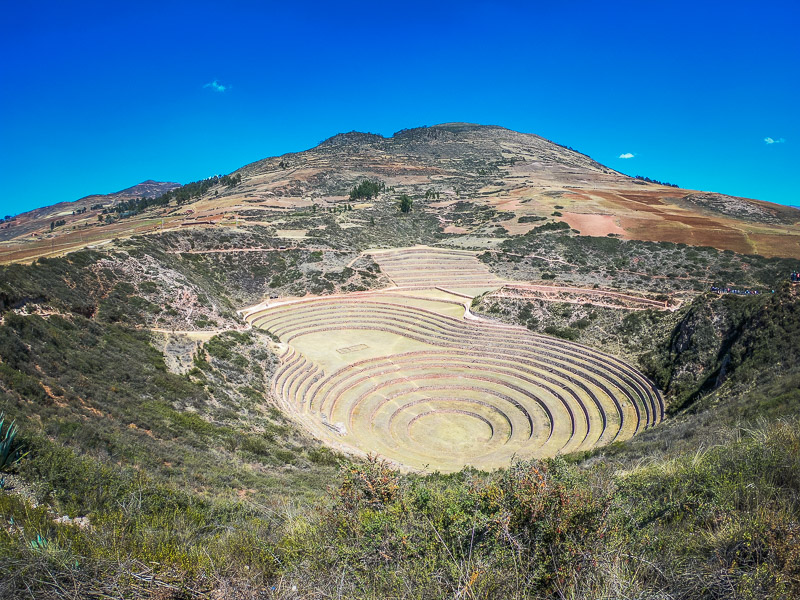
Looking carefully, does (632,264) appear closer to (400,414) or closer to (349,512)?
(400,414)

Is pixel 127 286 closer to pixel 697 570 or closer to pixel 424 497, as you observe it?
pixel 424 497

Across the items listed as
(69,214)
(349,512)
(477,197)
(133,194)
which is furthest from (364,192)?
(133,194)

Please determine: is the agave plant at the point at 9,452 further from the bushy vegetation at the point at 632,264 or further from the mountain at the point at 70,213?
the mountain at the point at 70,213

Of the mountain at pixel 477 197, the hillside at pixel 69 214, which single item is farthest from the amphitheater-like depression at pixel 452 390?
the hillside at pixel 69 214

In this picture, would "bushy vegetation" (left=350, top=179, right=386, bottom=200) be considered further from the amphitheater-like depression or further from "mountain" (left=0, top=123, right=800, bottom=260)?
the amphitheater-like depression

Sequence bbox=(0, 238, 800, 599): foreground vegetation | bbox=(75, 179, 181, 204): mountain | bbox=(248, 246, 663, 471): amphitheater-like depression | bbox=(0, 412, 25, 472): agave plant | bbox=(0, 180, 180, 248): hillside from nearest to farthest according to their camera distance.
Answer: bbox=(0, 238, 800, 599): foreground vegetation
bbox=(0, 412, 25, 472): agave plant
bbox=(248, 246, 663, 471): amphitheater-like depression
bbox=(0, 180, 180, 248): hillside
bbox=(75, 179, 181, 204): mountain

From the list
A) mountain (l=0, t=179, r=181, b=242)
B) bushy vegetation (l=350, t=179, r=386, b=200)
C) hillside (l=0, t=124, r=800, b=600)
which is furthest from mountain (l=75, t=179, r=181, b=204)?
hillside (l=0, t=124, r=800, b=600)

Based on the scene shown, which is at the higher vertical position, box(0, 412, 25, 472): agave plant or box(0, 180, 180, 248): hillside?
box(0, 180, 180, 248): hillside

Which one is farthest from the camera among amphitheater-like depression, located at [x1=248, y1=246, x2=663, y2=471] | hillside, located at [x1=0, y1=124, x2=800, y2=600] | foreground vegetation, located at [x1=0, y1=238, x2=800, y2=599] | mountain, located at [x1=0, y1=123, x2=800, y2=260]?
mountain, located at [x1=0, y1=123, x2=800, y2=260]
